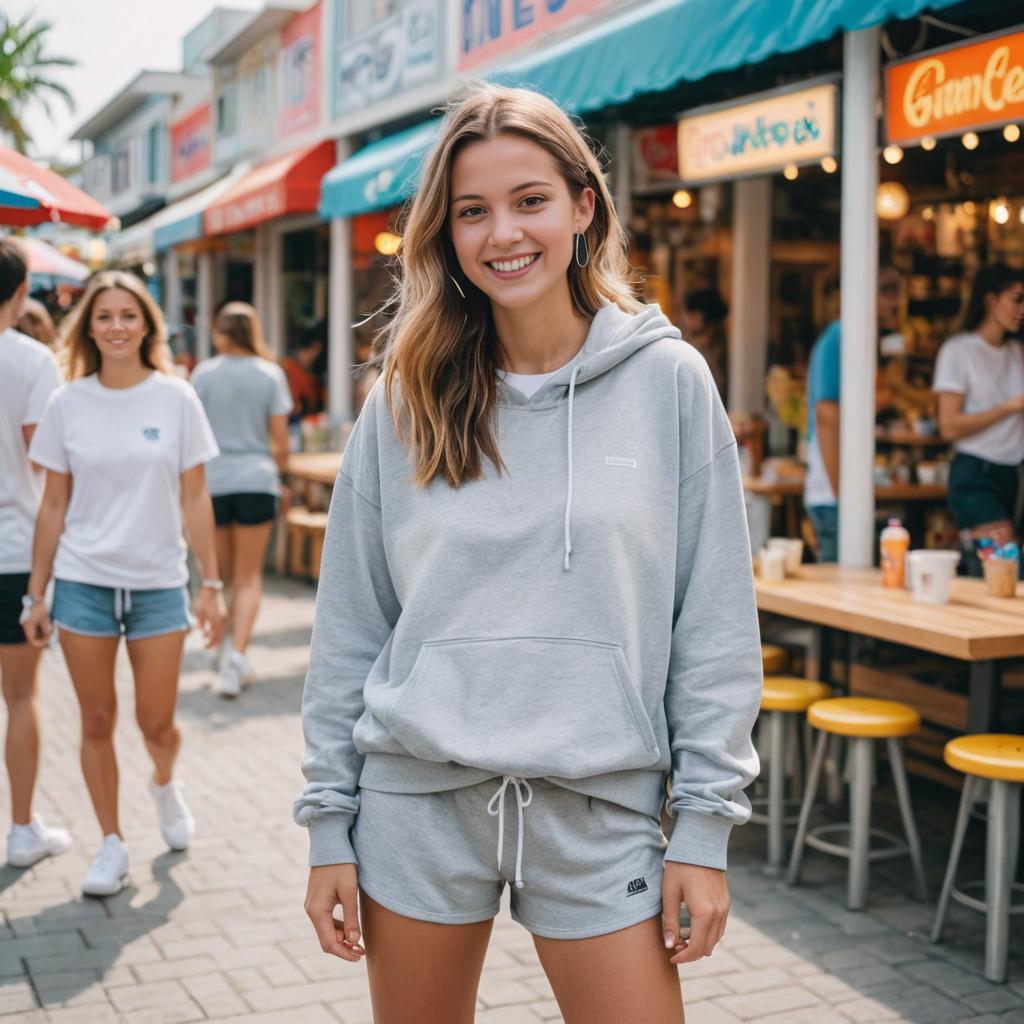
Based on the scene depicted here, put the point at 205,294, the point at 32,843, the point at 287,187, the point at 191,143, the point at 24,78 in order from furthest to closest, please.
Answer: the point at 24,78 → the point at 191,143 → the point at 205,294 → the point at 287,187 → the point at 32,843

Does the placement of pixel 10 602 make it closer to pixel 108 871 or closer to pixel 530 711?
pixel 108 871

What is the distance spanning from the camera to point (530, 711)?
81.7 inches

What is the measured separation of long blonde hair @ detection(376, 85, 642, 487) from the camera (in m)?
2.17

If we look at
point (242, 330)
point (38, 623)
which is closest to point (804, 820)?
point (38, 623)

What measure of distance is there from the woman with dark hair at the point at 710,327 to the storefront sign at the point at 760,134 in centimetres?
303

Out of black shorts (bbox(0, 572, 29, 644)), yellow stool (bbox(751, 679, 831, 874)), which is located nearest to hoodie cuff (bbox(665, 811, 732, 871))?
yellow stool (bbox(751, 679, 831, 874))

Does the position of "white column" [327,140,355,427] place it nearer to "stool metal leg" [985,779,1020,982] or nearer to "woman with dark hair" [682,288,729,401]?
"woman with dark hair" [682,288,729,401]

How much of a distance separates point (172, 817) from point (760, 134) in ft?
14.3

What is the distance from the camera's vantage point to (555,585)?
2090 millimetres

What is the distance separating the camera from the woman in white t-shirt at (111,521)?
4.73 metres

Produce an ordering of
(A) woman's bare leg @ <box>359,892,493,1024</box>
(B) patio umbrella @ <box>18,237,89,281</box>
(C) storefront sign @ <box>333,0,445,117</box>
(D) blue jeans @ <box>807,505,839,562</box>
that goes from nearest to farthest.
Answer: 1. (A) woman's bare leg @ <box>359,892,493,1024</box>
2. (D) blue jeans @ <box>807,505,839,562</box>
3. (C) storefront sign @ <box>333,0,445,117</box>
4. (B) patio umbrella @ <box>18,237,89,281</box>

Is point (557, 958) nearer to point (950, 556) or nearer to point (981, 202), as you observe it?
point (950, 556)

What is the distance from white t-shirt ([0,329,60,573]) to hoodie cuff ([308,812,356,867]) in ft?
10.3

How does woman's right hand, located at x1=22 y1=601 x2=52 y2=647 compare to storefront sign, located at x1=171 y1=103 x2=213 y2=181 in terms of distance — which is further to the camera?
storefront sign, located at x1=171 y1=103 x2=213 y2=181
